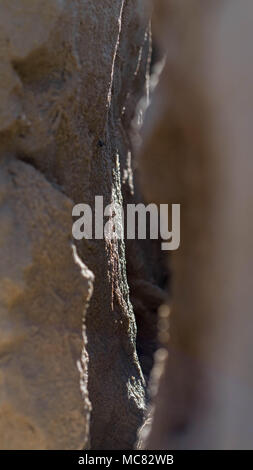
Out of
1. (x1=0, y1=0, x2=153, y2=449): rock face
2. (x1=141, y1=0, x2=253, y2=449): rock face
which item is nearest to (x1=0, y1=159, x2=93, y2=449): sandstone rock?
(x1=0, y1=0, x2=153, y2=449): rock face

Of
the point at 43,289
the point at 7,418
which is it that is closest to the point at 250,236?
the point at 43,289

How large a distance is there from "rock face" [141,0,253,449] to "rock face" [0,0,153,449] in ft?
0.84

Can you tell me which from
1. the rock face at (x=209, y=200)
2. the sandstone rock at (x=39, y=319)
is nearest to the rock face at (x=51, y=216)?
the sandstone rock at (x=39, y=319)

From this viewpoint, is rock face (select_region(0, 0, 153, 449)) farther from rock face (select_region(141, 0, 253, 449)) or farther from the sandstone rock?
rock face (select_region(141, 0, 253, 449))

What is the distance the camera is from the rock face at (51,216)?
1.41 meters

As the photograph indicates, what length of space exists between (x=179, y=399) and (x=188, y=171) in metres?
0.42

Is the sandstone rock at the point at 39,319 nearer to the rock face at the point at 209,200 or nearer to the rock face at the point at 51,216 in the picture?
the rock face at the point at 51,216

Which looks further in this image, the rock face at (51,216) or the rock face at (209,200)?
the rock face at (51,216)

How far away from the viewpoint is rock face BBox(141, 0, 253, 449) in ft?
3.86

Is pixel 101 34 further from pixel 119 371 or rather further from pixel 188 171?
pixel 119 371

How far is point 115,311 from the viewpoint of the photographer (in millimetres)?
2029

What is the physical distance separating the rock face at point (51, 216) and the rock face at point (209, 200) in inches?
10.0

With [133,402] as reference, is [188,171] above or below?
above
